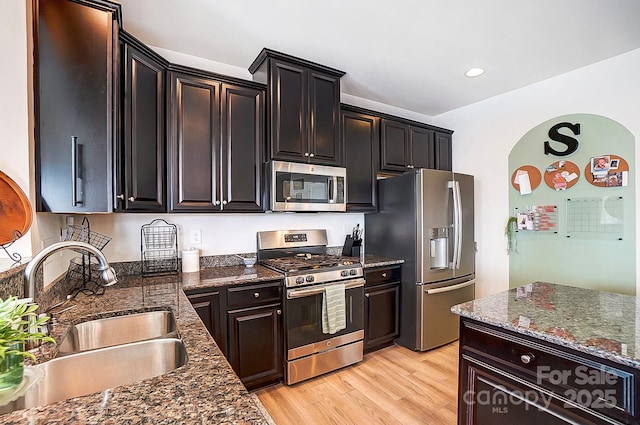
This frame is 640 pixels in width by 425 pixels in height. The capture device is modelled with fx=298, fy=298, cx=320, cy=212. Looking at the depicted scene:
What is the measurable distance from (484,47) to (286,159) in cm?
179

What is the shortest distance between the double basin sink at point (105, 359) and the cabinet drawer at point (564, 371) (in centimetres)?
129

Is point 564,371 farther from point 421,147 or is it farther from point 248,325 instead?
point 421,147

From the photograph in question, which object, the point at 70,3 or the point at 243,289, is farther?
the point at 243,289

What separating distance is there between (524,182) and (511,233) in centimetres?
54

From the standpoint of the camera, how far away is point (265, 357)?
2.22m

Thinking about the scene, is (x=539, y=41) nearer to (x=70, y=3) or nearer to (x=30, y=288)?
(x=70, y=3)

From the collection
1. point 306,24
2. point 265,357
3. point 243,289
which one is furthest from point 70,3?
point 265,357

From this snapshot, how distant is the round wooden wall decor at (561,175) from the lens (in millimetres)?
2709

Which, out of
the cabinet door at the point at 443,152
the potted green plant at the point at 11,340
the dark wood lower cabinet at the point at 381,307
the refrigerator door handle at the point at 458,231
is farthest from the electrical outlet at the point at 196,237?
the cabinet door at the point at 443,152

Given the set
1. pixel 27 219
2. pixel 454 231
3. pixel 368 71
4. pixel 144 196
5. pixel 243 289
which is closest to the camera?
pixel 27 219

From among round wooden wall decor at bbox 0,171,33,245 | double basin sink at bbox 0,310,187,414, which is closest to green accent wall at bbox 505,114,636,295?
double basin sink at bbox 0,310,187,414

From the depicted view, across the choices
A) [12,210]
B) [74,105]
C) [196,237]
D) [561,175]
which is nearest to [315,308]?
[196,237]

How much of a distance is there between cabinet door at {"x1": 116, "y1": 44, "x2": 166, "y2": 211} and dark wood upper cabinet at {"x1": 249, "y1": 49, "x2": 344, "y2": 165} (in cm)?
79

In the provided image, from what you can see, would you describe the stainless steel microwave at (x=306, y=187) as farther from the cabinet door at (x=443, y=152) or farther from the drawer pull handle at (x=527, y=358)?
the drawer pull handle at (x=527, y=358)
